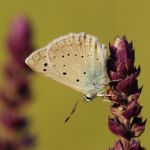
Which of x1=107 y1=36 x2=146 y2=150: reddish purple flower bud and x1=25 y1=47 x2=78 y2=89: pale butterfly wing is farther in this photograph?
x1=25 y1=47 x2=78 y2=89: pale butterfly wing

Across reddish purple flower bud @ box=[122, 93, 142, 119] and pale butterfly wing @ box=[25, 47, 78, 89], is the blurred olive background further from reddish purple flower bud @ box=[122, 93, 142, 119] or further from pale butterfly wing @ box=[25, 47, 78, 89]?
reddish purple flower bud @ box=[122, 93, 142, 119]

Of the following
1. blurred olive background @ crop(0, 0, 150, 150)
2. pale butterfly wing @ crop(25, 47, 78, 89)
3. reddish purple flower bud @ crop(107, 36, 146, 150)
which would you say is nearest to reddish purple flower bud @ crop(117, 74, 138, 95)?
reddish purple flower bud @ crop(107, 36, 146, 150)

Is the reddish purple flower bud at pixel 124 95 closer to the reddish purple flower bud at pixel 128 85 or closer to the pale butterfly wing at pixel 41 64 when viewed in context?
the reddish purple flower bud at pixel 128 85

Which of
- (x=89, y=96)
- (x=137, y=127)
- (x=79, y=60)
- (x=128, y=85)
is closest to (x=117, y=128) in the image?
(x=137, y=127)

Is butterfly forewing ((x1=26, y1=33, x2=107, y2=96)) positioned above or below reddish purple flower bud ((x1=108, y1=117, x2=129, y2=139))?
above

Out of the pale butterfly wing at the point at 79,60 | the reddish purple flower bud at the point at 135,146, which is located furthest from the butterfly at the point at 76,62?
the reddish purple flower bud at the point at 135,146

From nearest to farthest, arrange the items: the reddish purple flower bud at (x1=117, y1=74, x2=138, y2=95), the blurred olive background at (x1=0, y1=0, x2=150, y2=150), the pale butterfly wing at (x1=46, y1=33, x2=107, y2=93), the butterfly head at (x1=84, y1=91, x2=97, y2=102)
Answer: the reddish purple flower bud at (x1=117, y1=74, x2=138, y2=95) < the pale butterfly wing at (x1=46, y1=33, x2=107, y2=93) < the butterfly head at (x1=84, y1=91, x2=97, y2=102) < the blurred olive background at (x1=0, y1=0, x2=150, y2=150)

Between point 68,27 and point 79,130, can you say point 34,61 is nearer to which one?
point 79,130

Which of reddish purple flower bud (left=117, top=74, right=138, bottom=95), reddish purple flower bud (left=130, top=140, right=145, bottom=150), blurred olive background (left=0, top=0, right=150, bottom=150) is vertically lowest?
blurred olive background (left=0, top=0, right=150, bottom=150)

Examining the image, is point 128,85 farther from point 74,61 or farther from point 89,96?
point 74,61

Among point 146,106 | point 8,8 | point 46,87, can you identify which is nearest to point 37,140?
point 146,106
